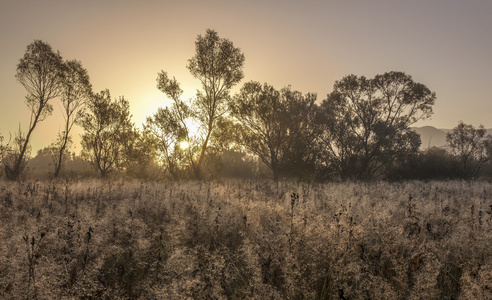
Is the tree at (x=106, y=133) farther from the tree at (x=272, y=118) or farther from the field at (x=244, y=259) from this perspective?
the field at (x=244, y=259)

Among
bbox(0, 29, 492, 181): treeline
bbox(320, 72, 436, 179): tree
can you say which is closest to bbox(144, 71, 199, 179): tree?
bbox(0, 29, 492, 181): treeline

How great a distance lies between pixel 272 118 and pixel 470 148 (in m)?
27.3

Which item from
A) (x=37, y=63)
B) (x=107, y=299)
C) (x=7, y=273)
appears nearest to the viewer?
(x=107, y=299)

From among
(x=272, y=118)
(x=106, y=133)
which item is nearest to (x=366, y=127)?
(x=272, y=118)

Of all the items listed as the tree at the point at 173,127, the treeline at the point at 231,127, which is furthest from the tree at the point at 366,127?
the tree at the point at 173,127

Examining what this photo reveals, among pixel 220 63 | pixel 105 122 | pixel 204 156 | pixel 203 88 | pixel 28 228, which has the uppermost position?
pixel 220 63

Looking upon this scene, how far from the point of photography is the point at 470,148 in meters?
32.0

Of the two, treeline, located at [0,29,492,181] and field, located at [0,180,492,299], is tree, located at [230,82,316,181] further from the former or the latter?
field, located at [0,180,492,299]

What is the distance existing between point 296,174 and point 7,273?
79.4 ft

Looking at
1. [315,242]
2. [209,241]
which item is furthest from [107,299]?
[315,242]

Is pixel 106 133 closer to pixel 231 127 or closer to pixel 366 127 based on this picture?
pixel 231 127

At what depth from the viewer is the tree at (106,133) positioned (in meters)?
22.0

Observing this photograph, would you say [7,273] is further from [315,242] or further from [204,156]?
[204,156]

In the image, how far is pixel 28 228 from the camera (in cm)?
529
